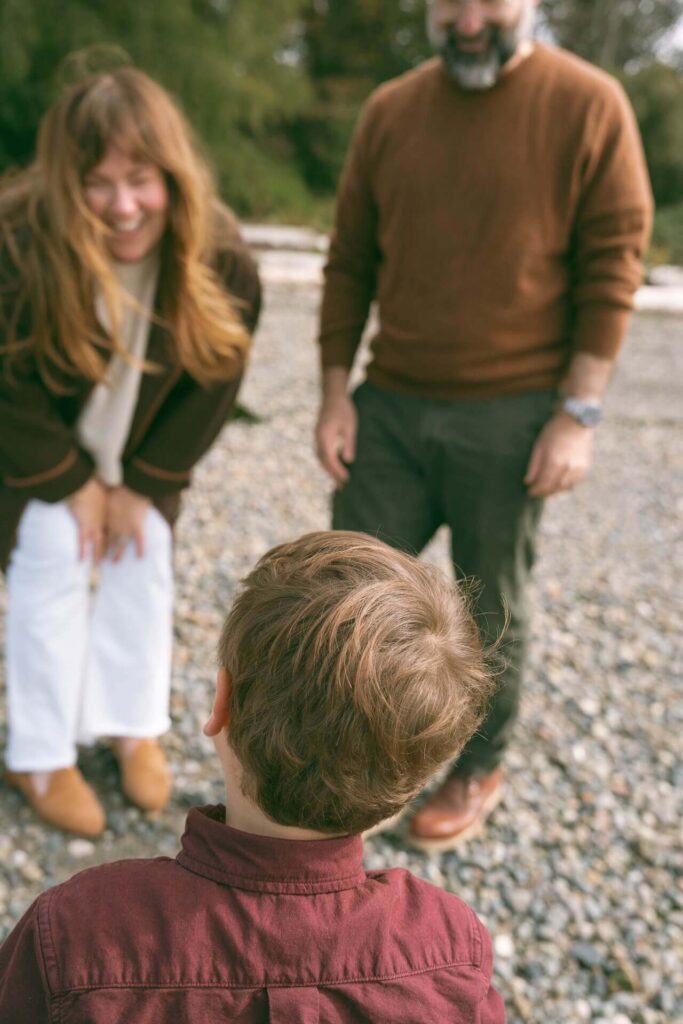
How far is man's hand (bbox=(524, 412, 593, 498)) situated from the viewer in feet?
6.69

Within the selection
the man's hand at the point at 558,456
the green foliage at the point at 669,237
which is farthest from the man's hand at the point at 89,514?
the green foliage at the point at 669,237

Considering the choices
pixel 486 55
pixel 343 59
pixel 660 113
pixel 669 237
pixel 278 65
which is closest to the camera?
pixel 486 55

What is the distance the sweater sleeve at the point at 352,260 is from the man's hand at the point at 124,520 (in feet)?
1.89

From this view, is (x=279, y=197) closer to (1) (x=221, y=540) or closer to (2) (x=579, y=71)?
(1) (x=221, y=540)

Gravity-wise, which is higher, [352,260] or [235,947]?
[352,260]

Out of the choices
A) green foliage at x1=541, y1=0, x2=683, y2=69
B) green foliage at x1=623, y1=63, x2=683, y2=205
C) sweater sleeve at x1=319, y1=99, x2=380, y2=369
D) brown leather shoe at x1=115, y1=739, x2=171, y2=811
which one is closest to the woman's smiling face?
sweater sleeve at x1=319, y1=99, x2=380, y2=369

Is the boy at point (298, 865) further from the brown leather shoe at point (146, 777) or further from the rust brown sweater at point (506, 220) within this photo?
the brown leather shoe at point (146, 777)

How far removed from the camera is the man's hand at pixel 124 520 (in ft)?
7.36

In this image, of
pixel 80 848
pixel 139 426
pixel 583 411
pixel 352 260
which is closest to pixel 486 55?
pixel 352 260

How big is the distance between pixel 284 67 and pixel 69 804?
12.5m

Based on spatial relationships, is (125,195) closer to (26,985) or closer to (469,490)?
(469,490)

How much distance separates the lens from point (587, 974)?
6.82 ft

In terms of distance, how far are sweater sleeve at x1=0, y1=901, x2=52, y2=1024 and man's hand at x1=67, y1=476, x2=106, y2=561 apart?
1258mm

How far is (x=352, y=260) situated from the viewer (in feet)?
7.61
